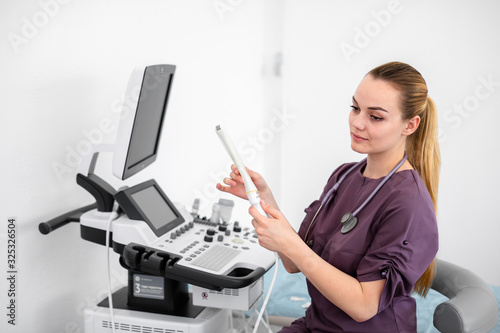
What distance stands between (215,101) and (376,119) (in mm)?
1462

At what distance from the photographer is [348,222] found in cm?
134

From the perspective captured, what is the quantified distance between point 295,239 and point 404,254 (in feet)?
0.84

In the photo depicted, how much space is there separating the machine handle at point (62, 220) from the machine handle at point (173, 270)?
26cm

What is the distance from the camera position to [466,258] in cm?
330

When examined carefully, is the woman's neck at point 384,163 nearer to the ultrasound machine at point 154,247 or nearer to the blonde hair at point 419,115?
the blonde hair at point 419,115

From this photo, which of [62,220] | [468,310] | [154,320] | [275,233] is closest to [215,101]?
[62,220]

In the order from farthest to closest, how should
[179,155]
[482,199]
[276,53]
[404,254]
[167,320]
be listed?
[276,53] → [482,199] → [179,155] → [167,320] → [404,254]

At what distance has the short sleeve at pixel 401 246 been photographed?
1.20 metres

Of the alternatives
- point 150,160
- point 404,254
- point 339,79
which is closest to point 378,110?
point 404,254

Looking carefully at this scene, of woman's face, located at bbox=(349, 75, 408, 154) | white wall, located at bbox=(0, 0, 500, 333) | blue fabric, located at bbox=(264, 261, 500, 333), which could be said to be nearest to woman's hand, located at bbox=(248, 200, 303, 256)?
woman's face, located at bbox=(349, 75, 408, 154)

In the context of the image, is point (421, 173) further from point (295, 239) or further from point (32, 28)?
point (32, 28)

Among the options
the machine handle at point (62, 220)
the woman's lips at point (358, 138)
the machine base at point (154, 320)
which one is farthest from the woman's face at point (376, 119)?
the machine handle at point (62, 220)

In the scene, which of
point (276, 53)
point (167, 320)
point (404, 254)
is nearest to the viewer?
point (404, 254)

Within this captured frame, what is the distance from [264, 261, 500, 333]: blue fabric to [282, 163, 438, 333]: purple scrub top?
75 centimetres
